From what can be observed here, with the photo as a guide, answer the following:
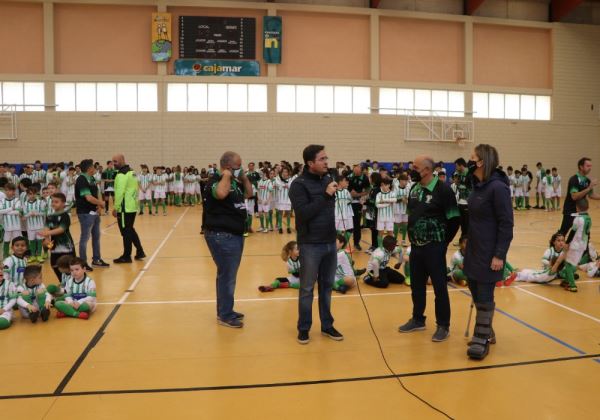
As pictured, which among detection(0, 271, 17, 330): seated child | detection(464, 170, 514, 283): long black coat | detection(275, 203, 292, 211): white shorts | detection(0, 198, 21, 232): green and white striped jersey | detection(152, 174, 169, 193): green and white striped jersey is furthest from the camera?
detection(152, 174, 169, 193): green and white striped jersey

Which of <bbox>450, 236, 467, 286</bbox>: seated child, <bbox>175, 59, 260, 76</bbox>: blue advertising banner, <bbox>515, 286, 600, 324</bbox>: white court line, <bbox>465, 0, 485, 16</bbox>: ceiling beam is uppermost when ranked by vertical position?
<bbox>465, 0, 485, 16</bbox>: ceiling beam

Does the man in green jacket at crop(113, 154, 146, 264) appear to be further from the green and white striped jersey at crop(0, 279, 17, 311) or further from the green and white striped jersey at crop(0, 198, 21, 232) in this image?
the green and white striped jersey at crop(0, 279, 17, 311)

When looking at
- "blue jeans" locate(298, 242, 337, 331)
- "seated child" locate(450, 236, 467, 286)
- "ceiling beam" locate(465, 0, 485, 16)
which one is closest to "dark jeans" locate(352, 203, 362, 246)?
"seated child" locate(450, 236, 467, 286)

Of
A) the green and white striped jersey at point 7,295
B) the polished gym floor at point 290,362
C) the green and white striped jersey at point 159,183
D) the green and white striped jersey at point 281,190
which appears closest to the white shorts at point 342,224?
the polished gym floor at point 290,362

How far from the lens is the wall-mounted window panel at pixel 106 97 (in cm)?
2391

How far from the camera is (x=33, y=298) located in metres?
6.12

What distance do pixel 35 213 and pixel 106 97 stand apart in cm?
1576

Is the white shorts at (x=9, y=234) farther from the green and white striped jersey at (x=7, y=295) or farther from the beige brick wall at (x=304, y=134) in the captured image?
the beige brick wall at (x=304, y=134)

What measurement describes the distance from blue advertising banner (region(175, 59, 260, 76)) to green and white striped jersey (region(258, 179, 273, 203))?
11.3m

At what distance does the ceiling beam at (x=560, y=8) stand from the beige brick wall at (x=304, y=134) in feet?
2.15

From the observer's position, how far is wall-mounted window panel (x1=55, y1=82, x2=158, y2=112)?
23.9 m

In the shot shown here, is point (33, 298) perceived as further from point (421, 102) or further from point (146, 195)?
point (421, 102)

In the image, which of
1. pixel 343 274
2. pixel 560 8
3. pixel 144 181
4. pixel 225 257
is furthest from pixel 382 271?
pixel 560 8

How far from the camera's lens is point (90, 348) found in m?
5.05
